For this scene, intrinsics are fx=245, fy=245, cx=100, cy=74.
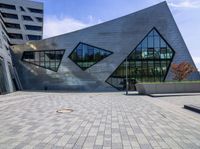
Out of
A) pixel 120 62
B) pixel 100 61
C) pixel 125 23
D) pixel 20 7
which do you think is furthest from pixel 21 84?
pixel 20 7

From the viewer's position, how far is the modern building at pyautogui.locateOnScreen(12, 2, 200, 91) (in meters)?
45.9

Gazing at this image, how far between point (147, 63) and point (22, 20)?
45811 millimetres

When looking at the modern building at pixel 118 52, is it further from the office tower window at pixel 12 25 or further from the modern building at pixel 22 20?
the office tower window at pixel 12 25

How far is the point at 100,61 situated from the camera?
46.4 metres

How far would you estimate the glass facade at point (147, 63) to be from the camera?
4625cm

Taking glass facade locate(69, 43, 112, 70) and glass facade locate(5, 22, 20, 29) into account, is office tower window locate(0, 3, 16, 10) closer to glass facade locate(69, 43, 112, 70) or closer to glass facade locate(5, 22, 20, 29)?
glass facade locate(5, 22, 20, 29)

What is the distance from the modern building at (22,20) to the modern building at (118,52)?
1166 inches

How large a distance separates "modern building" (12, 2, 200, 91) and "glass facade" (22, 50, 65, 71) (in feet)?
0.74

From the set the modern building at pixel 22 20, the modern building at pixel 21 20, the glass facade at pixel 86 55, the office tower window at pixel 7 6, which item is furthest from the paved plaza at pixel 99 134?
the office tower window at pixel 7 6

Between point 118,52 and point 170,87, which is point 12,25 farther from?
point 170,87

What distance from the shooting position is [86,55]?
47.2 m

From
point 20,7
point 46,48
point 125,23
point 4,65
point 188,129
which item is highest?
point 20,7

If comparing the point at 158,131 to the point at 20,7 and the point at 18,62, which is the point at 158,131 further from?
the point at 20,7

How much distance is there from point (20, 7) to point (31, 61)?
34648 mm
